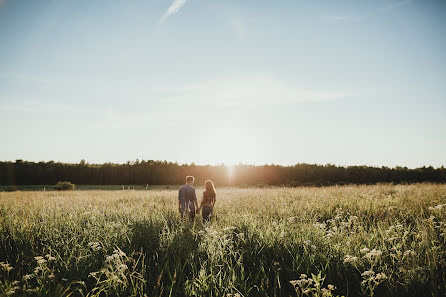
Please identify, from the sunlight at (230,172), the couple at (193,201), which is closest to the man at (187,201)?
the couple at (193,201)

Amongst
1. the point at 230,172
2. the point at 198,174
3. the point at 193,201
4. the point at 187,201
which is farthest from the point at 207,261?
the point at 198,174

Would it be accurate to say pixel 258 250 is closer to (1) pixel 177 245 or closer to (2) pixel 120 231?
(1) pixel 177 245

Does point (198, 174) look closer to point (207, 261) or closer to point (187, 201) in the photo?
point (187, 201)

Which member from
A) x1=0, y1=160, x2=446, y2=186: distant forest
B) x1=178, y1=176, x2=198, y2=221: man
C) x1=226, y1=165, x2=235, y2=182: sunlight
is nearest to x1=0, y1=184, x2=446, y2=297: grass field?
x1=178, y1=176, x2=198, y2=221: man

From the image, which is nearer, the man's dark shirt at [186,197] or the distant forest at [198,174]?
the man's dark shirt at [186,197]

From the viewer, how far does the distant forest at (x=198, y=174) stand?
1649 inches

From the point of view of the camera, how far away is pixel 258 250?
4.95 metres

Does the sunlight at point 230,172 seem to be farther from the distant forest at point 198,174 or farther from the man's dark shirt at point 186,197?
the man's dark shirt at point 186,197

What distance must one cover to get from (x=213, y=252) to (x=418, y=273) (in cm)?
311

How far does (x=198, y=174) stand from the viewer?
158 ft

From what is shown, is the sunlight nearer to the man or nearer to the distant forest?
the distant forest

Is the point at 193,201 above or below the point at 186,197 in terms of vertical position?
below

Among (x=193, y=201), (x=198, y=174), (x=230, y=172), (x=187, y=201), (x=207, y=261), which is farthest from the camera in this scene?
(x=198, y=174)

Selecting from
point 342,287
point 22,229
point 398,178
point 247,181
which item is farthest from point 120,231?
point 398,178
